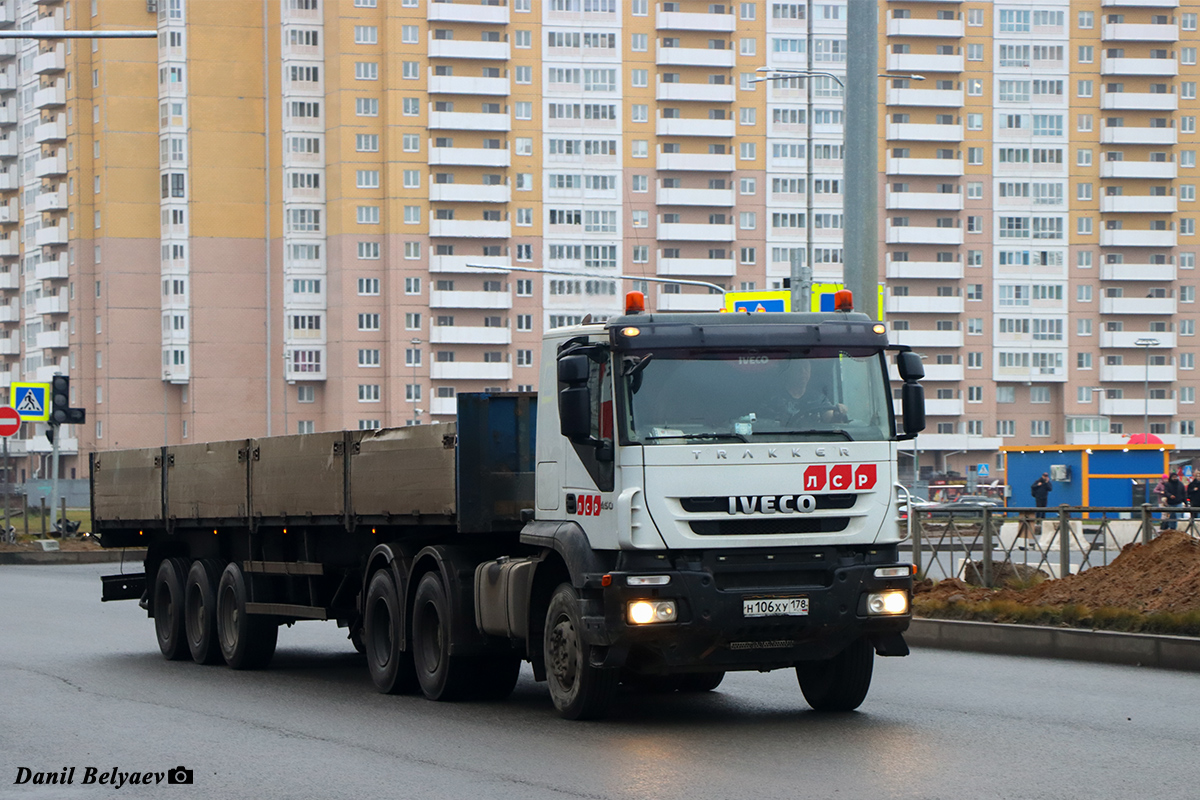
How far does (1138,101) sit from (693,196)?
3179cm

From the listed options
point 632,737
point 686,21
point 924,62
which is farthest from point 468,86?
point 632,737

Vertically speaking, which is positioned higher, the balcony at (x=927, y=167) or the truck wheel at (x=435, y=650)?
the balcony at (x=927, y=167)

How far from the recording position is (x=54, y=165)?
117188 millimetres

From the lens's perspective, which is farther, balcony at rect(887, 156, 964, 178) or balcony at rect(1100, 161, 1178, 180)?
balcony at rect(1100, 161, 1178, 180)

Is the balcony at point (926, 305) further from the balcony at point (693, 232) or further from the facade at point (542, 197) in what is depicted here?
the balcony at point (693, 232)

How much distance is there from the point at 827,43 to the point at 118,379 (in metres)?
51.1

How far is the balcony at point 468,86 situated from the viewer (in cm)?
11125

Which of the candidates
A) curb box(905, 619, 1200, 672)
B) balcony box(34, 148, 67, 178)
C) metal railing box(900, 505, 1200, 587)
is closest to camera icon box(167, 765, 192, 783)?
curb box(905, 619, 1200, 672)

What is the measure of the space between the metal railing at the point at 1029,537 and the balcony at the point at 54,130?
104912 mm

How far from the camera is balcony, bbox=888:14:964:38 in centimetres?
11731

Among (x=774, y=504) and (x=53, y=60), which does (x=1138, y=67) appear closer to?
(x=53, y=60)

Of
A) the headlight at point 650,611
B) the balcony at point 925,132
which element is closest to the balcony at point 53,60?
the balcony at point 925,132

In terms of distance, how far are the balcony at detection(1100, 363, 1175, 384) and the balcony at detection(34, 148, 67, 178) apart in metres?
71.7

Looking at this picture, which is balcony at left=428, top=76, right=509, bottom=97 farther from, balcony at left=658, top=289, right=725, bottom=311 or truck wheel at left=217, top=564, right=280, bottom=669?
truck wheel at left=217, top=564, right=280, bottom=669
